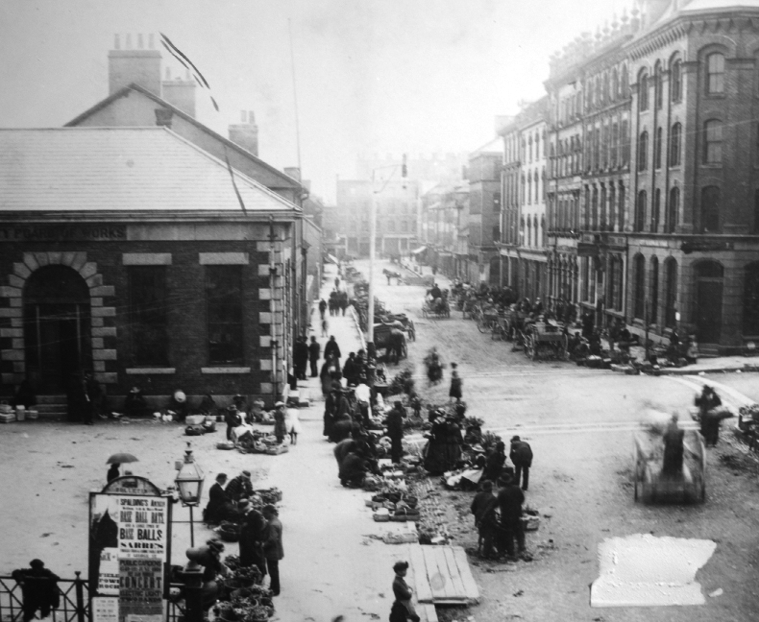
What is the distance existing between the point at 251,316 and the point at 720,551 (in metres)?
14.2

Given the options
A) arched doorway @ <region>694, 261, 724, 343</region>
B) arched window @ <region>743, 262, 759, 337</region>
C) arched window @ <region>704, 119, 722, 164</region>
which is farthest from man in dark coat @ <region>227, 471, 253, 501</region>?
arched window @ <region>704, 119, 722, 164</region>

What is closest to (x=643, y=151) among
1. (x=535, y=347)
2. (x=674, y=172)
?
(x=674, y=172)

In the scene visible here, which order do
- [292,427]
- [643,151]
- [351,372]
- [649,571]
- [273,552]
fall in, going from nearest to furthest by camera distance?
[273,552], [649,571], [292,427], [351,372], [643,151]

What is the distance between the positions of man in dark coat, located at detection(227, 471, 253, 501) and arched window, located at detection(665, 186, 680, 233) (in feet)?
96.9

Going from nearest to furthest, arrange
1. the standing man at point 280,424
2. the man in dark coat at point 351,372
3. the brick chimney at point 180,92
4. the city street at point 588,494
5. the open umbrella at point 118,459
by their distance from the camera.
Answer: the city street at point 588,494 < the open umbrella at point 118,459 < the standing man at point 280,424 < the man in dark coat at point 351,372 < the brick chimney at point 180,92

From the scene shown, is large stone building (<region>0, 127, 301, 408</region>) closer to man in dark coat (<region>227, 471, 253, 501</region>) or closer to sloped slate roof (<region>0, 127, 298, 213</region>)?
sloped slate roof (<region>0, 127, 298, 213</region>)

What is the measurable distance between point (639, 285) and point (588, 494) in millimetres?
27886

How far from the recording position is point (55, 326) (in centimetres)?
2455

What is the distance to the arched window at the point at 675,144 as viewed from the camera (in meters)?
39.5

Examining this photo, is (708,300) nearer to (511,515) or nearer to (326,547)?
(511,515)

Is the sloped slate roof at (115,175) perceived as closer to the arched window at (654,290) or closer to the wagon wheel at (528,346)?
the wagon wheel at (528,346)

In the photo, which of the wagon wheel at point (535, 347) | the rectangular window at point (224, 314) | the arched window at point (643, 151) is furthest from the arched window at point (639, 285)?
the rectangular window at point (224, 314)

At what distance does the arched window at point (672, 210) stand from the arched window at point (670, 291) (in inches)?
62.6

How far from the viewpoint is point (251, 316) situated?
24.7 m
